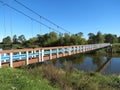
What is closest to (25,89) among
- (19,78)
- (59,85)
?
(19,78)

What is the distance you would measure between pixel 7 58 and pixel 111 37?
135 m

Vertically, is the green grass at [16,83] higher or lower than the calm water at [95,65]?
higher

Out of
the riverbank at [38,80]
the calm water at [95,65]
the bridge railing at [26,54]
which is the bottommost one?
the calm water at [95,65]

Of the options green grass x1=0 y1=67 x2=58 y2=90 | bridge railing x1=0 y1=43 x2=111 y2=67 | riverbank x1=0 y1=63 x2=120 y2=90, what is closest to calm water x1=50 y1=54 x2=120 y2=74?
bridge railing x1=0 y1=43 x2=111 y2=67

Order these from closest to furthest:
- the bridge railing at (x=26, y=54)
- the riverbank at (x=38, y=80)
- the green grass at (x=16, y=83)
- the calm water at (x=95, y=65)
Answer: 1. the green grass at (x=16, y=83)
2. the riverbank at (x=38, y=80)
3. the bridge railing at (x=26, y=54)
4. the calm water at (x=95, y=65)

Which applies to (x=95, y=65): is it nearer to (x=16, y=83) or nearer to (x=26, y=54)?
(x=26, y=54)

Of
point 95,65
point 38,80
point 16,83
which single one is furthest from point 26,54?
point 95,65

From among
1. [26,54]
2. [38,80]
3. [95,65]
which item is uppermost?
[26,54]

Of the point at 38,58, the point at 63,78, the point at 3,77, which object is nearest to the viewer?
the point at 3,77

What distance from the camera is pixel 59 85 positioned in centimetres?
1019

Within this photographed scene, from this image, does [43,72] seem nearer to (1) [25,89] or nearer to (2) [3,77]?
(2) [3,77]

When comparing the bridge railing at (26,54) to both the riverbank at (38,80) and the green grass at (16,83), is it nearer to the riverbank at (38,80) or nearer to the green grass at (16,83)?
the riverbank at (38,80)

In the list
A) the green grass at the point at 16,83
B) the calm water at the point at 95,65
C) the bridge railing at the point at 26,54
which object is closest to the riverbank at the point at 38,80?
the green grass at the point at 16,83

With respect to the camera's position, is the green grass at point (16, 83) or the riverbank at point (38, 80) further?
the riverbank at point (38, 80)
